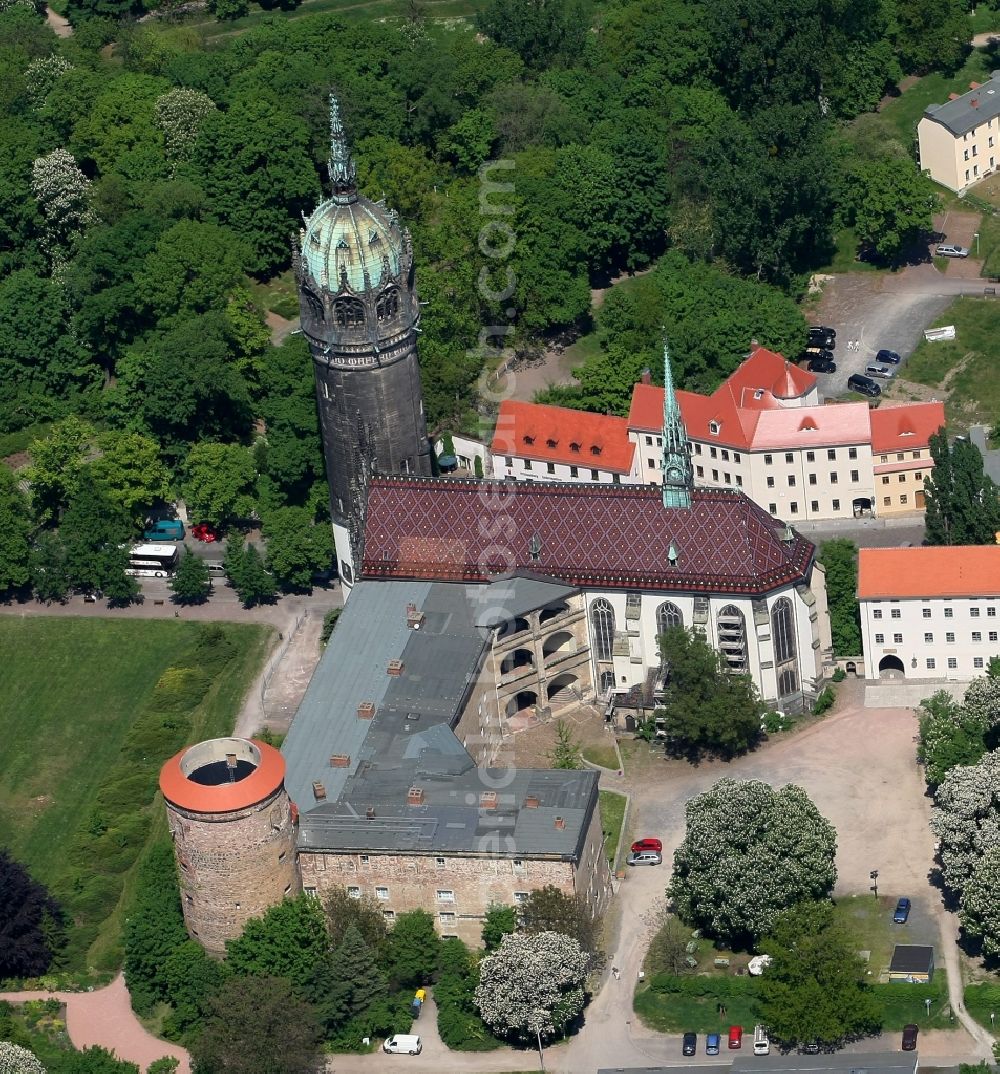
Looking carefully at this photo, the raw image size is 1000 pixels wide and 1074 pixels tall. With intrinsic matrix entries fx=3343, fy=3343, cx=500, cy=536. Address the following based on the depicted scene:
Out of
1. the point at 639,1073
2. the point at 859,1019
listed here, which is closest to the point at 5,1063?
the point at 639,1073

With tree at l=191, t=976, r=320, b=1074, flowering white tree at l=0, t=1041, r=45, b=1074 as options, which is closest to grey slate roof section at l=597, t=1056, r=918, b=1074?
tree at l=191, t=976, r=320, b=1074

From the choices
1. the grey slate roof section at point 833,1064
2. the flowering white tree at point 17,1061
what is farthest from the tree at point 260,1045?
the grey slate roof section at point 833,1064

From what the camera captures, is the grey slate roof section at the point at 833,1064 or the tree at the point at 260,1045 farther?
the tree at the point at 260,1045

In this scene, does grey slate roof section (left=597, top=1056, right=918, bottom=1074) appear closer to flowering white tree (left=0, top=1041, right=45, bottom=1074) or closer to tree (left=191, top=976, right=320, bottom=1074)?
tree (left=191, top=976, right=320, bottom=1074)

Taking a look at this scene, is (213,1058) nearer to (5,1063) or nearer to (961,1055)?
(5,1063)

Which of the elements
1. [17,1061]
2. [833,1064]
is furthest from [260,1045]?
[833,1064]

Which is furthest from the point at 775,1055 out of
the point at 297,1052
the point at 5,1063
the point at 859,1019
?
the point at 5,1063

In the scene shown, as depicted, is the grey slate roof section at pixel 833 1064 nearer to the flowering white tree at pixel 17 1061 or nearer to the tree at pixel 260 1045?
the tree at pixel 260 1045

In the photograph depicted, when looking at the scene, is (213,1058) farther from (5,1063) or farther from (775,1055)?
(775,1055)
